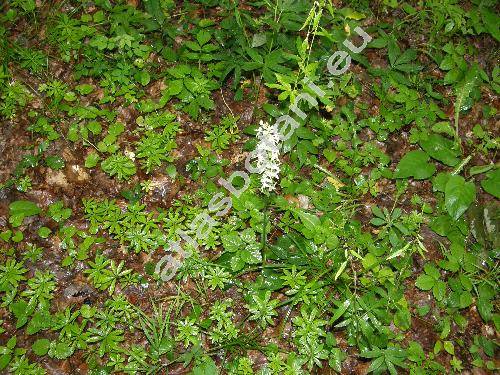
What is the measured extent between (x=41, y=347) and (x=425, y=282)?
9.91 feet

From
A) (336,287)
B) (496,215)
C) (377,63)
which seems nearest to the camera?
(336,287)

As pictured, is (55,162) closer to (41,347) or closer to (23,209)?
(23,209)

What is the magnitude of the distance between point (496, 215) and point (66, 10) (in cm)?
477

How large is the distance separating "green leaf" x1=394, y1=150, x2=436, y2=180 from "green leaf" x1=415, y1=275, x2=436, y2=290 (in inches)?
35.0

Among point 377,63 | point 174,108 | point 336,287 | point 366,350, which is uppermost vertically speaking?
point 377,63

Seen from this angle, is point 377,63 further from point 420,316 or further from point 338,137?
point 420,316

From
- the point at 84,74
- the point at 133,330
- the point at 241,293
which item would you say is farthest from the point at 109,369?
the point at 84,74

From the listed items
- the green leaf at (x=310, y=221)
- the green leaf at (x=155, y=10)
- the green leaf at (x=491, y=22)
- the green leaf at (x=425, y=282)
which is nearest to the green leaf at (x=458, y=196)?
the green leaf at (x=425, y=282)

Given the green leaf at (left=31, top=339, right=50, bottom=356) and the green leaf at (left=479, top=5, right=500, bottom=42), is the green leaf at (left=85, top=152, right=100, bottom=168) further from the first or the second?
the green leaf at (left=479, top=5, right=500, bottom=42)

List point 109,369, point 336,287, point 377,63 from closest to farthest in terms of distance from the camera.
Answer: point 109,369, point 336,287, point 377,63

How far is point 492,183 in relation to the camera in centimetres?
350

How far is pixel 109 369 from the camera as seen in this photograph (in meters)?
2.88

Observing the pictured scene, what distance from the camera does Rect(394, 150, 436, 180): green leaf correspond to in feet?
11.5

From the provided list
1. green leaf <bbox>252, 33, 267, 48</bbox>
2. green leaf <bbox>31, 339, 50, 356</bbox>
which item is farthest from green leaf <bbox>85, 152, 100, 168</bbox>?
green leaf <bbox>252, 33, 267, 48</bbox>
